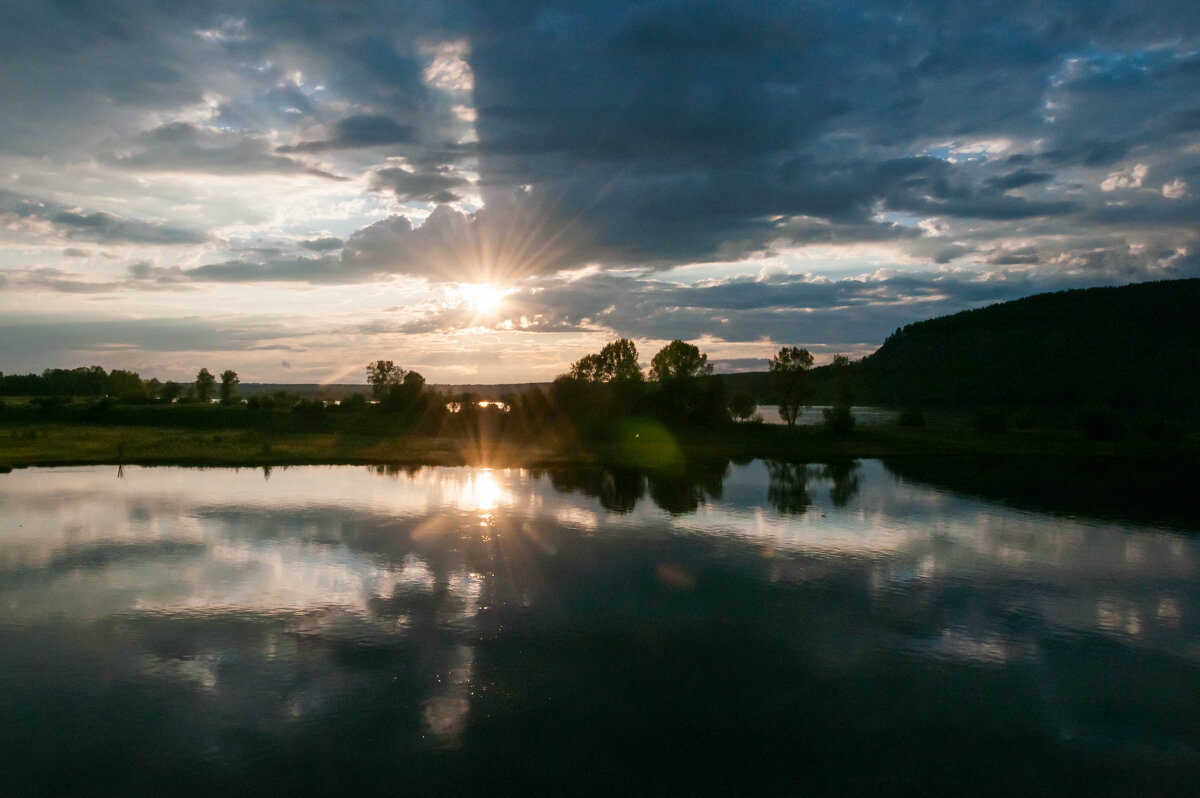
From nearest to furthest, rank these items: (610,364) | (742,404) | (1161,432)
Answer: (1161,432), (742,404), (610,364)

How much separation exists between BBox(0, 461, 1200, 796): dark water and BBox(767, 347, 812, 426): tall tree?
70484 millimetres

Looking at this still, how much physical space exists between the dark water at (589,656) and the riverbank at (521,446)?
27.2 metres

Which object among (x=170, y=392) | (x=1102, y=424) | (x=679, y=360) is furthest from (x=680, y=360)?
(x=170, y=392)

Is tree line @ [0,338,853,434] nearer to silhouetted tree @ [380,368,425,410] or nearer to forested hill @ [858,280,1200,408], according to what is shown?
silhouetted tree @ [380,368,425,410]

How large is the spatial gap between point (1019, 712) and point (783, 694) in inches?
211

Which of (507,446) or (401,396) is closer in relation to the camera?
(507,446)

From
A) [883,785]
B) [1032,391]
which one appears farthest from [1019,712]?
[1032,391]

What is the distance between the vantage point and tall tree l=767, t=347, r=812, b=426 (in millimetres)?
107875

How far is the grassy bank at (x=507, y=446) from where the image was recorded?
6444 centimetres

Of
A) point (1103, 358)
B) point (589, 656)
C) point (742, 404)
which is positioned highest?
point (1103, 358)

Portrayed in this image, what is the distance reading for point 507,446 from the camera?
80062mm

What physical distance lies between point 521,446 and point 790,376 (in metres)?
47.6

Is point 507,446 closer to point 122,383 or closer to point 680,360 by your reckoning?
point 680,360

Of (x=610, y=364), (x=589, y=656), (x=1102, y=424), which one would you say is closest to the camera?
(x=589, y=656)
